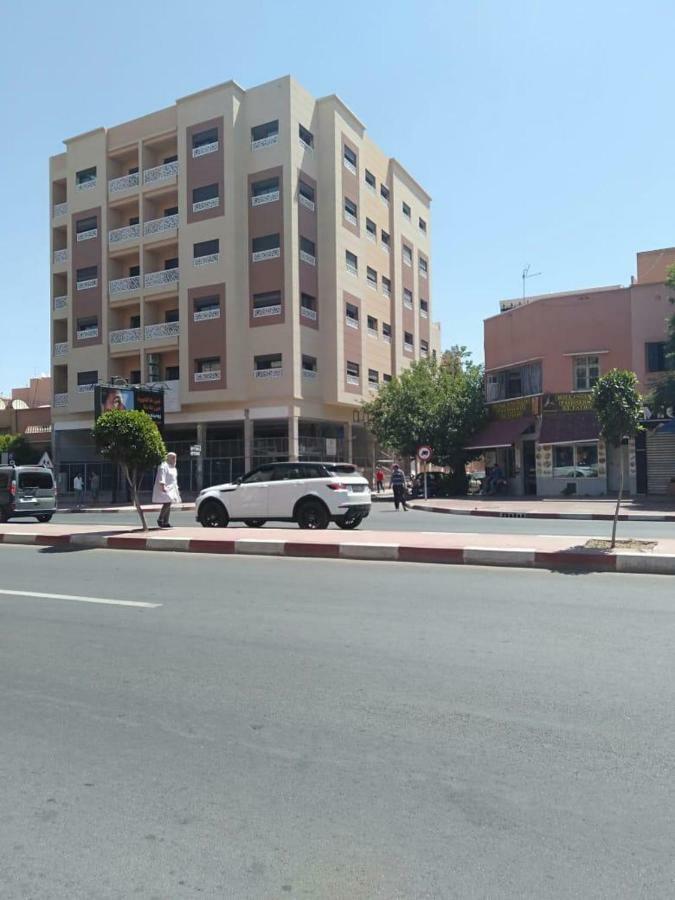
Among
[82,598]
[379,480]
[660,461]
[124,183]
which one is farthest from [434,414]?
[82,598]

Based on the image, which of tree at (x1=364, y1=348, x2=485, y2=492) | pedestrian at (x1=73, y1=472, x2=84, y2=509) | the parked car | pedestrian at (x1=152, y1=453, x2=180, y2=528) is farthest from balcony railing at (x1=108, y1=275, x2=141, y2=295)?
pedestrian at (x1=152, y1=453, x2=180, y2=528)

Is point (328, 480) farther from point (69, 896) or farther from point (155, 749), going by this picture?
point (69, 896)

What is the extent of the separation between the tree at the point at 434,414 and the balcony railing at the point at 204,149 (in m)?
16.0

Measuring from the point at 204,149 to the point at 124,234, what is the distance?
→ 7.07m

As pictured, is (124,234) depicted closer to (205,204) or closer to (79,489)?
(205,204)

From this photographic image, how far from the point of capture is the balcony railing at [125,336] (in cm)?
A: 4047

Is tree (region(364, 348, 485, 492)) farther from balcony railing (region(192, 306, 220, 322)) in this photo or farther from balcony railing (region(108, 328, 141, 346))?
balcony railing (region(108, 328, 141, 346))

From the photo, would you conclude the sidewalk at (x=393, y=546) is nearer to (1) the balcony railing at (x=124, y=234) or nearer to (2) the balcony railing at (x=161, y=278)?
(2) the balcony railing at (x=161, y=278)

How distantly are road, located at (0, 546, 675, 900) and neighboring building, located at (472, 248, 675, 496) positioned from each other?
76.8 feet

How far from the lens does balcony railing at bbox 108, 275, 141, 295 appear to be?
4050 cm

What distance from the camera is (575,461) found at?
29938mm

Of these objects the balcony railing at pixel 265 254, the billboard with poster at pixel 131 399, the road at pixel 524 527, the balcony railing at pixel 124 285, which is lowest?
the road at pixel 524 527

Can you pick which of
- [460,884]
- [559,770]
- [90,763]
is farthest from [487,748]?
[90,763]

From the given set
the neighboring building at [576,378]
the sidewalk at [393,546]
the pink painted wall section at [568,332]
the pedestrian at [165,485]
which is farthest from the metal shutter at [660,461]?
the pedestrian at [165,485]
